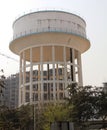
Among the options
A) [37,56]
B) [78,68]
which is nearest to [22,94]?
[37,56]

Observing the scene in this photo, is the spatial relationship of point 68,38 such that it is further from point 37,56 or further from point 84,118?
point 84,118

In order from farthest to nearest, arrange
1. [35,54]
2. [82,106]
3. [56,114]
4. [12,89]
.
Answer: [12,89] → [35,54] → [56,114] → [82,106]

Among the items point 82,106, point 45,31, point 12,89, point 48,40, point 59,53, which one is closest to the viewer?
point 82,106

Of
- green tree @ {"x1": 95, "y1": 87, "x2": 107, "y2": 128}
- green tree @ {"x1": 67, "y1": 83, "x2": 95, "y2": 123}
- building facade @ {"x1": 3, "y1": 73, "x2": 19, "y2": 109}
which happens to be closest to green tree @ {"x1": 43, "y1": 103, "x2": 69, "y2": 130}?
green tree @ {"x1": 67, "y1": 83, "x2": 95, "y2": 123}

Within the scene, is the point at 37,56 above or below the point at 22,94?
above

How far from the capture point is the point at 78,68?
3953 centimetres

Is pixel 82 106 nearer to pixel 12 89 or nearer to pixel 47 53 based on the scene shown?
pixel 47 53

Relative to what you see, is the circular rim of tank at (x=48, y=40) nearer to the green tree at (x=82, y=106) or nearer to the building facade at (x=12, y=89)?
the green tree at (x=82, y=106)

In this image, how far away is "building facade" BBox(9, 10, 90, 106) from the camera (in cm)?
3662

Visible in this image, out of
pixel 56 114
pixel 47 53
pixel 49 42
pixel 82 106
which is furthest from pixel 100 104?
pixel 47 53

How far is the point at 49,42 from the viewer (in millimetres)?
36812

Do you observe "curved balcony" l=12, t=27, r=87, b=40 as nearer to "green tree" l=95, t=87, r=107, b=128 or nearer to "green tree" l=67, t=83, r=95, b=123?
"green tree" l=67, t=83, r=95, b=123

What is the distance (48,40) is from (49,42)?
301mm

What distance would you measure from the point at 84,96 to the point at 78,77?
9.79m
